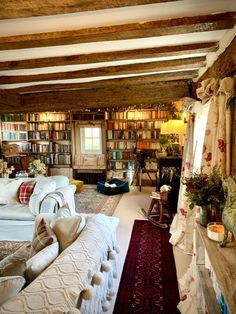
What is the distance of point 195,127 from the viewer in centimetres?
329

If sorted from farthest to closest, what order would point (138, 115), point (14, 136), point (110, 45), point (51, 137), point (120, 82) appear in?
point (51, 137) → point (14, 136) → point (138, 115) → point (120, 82) → point (110, 45)

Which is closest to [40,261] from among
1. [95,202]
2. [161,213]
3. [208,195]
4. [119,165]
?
[208,195]

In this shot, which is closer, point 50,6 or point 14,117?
point 50,6

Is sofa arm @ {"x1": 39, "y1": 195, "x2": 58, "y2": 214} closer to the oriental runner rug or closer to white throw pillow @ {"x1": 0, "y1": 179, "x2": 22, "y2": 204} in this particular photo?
white throw pillow @ {"x1": 0, "y1": 179, "x2": 22, "y2": 204}

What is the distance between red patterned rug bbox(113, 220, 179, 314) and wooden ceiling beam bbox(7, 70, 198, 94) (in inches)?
91.0

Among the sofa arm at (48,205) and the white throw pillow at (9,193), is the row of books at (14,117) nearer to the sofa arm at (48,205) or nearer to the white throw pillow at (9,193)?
the white throw pillow at (9,193)

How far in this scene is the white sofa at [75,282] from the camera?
3.31 feet

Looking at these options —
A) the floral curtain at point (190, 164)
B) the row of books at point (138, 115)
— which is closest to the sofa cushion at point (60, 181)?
the floral curtain at point (190, 164)

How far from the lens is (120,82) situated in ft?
12.5

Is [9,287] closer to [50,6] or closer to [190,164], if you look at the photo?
[50,6]

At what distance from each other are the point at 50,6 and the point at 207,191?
152 cm

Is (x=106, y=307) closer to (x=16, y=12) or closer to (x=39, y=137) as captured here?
(x=16, y=12)

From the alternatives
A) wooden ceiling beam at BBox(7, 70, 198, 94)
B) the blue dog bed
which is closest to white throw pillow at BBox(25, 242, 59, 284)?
wooden ceiling beam at BBox(7, 70, 198, 94)

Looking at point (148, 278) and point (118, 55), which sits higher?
point (118, 55)
